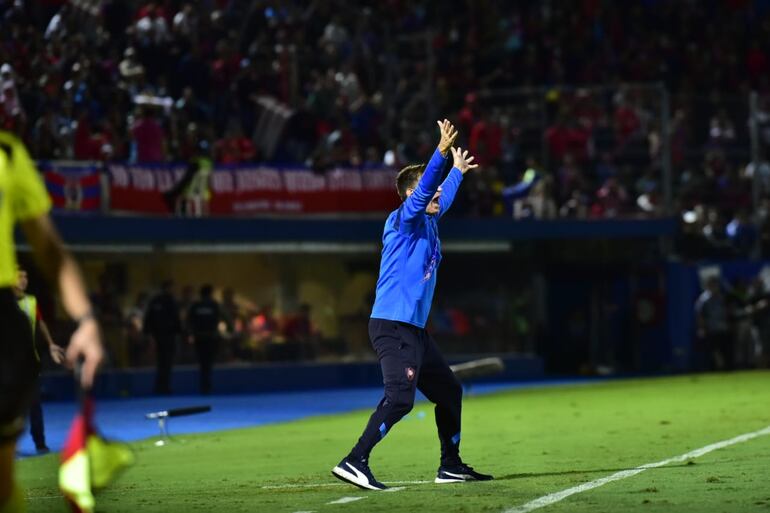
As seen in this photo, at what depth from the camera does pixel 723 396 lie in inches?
829

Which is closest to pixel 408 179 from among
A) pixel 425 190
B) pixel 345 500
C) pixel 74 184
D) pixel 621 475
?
pixel 425 190

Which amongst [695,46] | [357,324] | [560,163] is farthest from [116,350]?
[695,46]

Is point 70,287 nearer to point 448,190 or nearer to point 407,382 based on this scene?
point 407,382

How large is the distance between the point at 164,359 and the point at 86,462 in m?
21.2

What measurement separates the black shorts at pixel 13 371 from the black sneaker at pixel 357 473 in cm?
446

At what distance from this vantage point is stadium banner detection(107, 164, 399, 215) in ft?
80.2

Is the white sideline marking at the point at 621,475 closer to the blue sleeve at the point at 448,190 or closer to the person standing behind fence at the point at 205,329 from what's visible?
the blue sleeve at the point at 448,190

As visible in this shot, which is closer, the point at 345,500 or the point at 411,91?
the point at 345,500

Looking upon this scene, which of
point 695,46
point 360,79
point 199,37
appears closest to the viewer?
point 199,37

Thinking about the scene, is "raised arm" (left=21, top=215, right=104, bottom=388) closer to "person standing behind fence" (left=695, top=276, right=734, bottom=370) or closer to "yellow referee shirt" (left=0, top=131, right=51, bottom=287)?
"yellow referee shirt" (left=0, top=131, right=51, bottom=287)

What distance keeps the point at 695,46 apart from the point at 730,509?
28812 millimetres

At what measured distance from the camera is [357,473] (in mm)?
9391

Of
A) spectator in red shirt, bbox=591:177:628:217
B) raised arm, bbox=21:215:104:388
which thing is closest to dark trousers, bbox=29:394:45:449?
raised arm, bbox=21:215:104:388

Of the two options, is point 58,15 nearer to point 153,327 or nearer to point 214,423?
point 153,327
